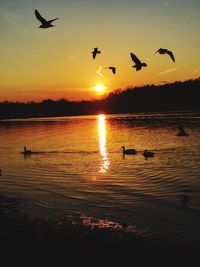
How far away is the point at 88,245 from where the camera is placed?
1270 centimetres

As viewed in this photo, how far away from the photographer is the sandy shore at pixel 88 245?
11.8 metres

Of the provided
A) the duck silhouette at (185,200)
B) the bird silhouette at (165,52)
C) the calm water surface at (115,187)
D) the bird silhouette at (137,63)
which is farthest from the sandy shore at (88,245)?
the bird silhouette at (165,52)

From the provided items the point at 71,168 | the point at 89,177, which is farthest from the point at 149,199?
the point at 71,168

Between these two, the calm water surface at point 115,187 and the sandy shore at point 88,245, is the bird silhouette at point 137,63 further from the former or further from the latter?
the sandy shore at point 88,245

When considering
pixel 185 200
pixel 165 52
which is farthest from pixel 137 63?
pixel 185 200

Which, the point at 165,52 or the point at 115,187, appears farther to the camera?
the point at 115,187

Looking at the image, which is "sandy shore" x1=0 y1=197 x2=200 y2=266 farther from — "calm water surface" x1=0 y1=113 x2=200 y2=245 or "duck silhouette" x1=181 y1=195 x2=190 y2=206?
"duck silhouette" x1=181 y1=195 x2=190 y2=206

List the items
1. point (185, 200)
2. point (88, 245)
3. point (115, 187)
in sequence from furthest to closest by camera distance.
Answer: point (115, 187)
point (185, 200)
point (88, 245)

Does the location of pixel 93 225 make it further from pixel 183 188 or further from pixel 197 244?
pixel 183 188

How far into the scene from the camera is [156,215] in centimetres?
1608

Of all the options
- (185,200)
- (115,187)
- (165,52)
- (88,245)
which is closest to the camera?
(88,245)

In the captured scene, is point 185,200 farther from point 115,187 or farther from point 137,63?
point 137,63

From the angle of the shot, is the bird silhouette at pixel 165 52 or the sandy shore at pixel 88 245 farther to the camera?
the bird silhouette at pixel 165 52

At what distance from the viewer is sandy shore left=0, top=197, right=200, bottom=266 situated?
11773mm
